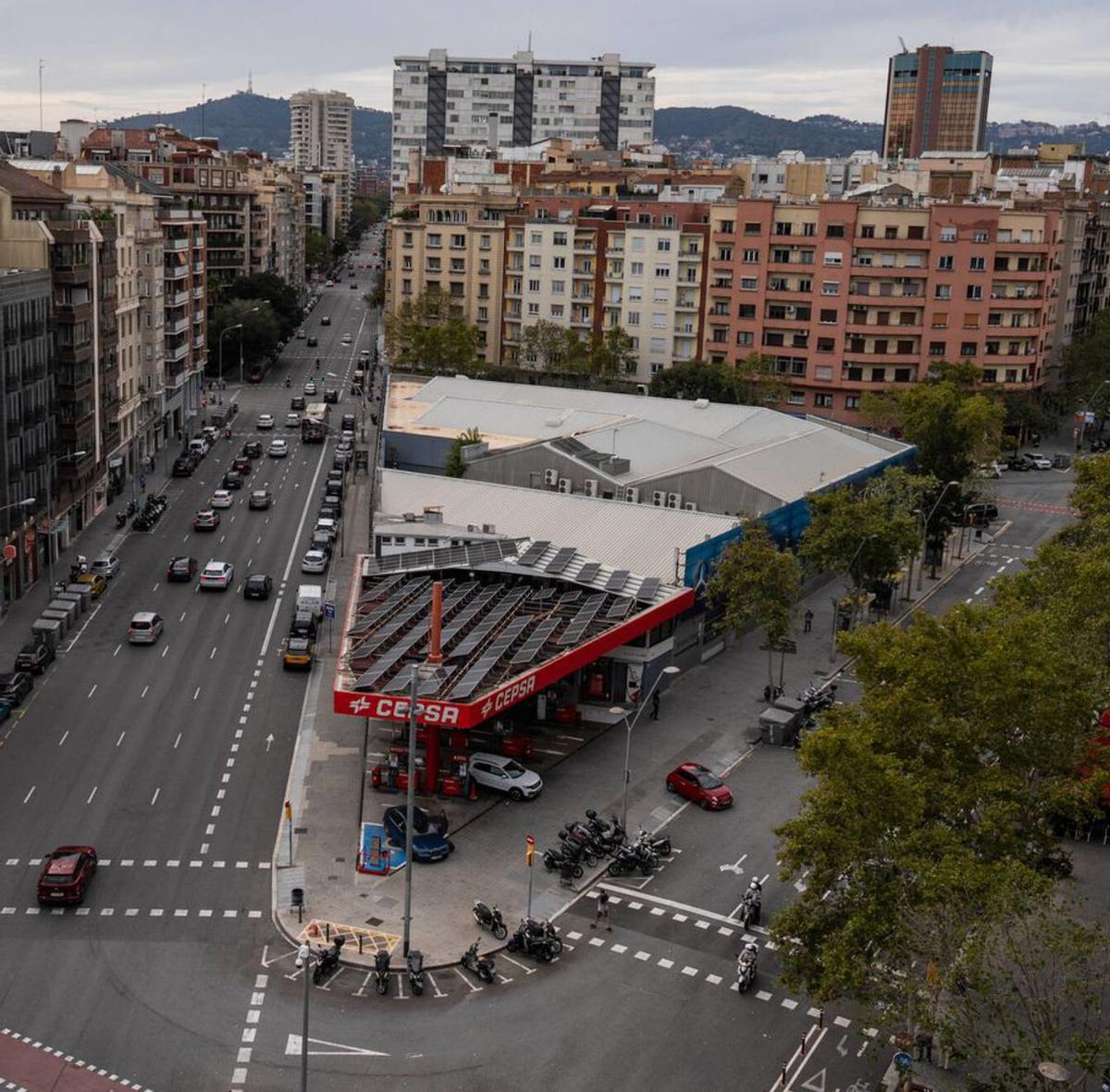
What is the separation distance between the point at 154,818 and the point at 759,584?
29.3 m

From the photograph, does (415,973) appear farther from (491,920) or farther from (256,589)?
(256,589)

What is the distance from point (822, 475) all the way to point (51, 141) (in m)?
122

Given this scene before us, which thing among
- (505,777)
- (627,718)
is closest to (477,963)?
(505,777)

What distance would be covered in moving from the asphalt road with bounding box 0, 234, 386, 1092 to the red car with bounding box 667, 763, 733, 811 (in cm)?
1529

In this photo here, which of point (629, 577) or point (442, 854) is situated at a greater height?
point (629, 577)

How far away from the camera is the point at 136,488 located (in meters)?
105

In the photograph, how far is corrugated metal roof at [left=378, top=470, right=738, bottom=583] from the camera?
69.0m

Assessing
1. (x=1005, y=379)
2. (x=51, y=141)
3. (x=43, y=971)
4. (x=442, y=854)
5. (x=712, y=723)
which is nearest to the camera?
(x=43, y=971)

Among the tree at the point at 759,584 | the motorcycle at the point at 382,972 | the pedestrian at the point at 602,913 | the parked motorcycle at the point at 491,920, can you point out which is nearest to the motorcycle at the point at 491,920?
the parked motorcycle at the point at 491,920

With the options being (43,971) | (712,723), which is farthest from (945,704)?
(43,971)

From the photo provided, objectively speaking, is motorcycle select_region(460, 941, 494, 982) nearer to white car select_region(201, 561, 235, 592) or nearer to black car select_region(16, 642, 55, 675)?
black car select_region(16, 642, 55, 675)

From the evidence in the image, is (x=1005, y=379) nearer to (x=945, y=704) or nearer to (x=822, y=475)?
(x=822, y=475)

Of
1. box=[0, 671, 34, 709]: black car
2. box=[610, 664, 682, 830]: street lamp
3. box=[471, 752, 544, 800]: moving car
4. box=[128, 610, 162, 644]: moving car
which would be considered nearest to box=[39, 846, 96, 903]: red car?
box=[471, 752, 544, 800]: moving car

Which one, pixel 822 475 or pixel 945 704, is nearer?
pixel 945 704
